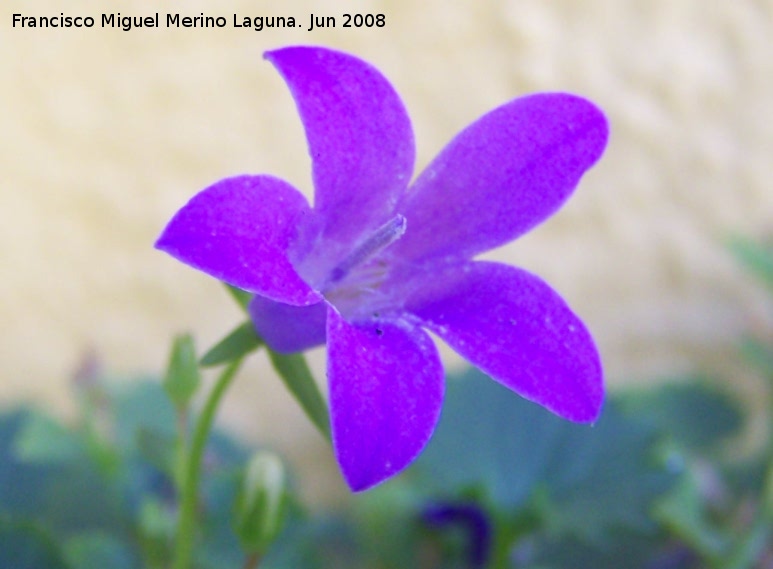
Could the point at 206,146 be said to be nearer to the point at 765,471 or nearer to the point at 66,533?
the point at 66,533

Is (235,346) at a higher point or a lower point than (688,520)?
higher

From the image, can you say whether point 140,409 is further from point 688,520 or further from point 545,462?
point 688,520

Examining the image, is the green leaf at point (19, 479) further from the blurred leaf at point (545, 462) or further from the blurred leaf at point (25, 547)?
the blurred leaf at point (545, 462)

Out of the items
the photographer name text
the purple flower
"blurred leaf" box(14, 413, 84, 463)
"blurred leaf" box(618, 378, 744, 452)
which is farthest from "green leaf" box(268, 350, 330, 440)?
"blurred leaf" box(618, 378, 744, 452)


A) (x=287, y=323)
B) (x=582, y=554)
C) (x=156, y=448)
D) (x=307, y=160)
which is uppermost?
(x=287, y=323)

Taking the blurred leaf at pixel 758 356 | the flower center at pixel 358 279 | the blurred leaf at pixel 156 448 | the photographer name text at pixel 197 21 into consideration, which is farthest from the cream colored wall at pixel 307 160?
the flower center at pixel 358 279

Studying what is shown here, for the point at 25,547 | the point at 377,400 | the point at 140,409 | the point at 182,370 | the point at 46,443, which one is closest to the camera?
the point at 377,400

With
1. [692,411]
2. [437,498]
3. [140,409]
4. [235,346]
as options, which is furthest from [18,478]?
[692,411]
